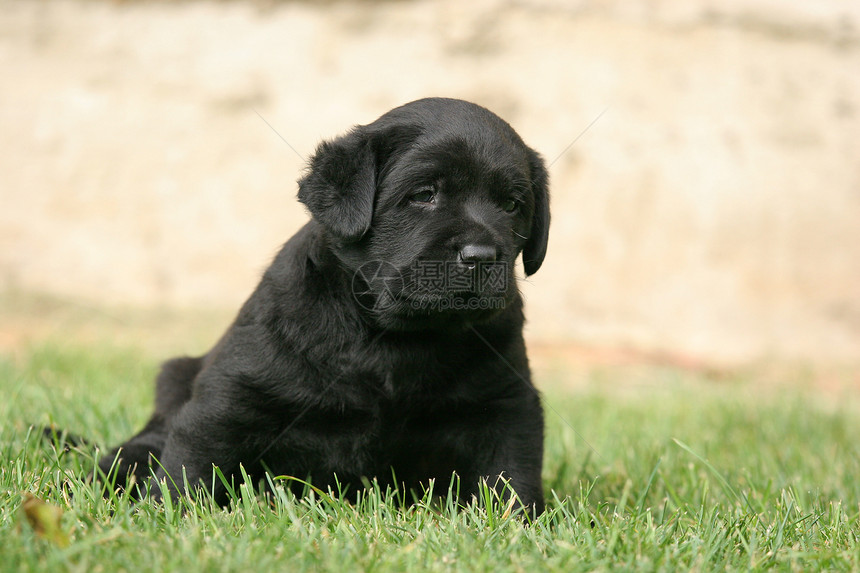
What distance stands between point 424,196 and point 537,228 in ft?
1.54

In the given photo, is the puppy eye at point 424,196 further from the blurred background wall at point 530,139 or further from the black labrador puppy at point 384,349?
the blurred background wall at point 530,139

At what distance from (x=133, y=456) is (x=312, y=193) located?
3.22 ft

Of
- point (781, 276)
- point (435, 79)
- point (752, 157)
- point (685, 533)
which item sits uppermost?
point (435, 79)

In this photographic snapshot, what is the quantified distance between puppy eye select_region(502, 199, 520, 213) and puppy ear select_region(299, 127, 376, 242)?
364 mm

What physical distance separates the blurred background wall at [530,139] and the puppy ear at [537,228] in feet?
17.1

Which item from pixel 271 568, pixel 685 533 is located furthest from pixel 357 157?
pixel 685 533

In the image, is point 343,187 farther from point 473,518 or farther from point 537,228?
point 473,518

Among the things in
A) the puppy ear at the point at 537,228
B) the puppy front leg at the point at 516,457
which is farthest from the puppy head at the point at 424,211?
the puppy front leg at the point at 516,457

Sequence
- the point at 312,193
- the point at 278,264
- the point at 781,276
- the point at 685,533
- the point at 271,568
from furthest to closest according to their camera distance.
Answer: the point at 781,276, the point at 278,264, the point at 312,193, the point at 685,533, the point at 271,568

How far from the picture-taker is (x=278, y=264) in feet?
8.74

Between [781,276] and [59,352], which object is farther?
[781,276]

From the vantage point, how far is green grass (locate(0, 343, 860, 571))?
5.98ft

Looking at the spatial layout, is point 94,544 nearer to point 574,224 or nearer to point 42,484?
point 42,484

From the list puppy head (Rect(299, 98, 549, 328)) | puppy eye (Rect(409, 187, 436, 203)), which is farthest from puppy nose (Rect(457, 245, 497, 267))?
puppy eye (Rect(409, 187, 436, 203))
